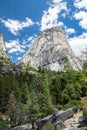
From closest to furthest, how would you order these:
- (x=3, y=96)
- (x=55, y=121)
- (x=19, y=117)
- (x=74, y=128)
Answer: (x=74, y=128) < (x=55, y=121) < (x=19, y=117) < (x=3, y=96)

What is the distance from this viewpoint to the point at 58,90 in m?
105

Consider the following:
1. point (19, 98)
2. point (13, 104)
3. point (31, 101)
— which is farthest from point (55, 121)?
point (19, 98)

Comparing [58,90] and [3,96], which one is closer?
[58,90]

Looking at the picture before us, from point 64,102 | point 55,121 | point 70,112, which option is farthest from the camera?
point 64,102

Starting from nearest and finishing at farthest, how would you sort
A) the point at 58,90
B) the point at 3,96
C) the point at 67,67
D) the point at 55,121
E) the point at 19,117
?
the point at 55,121, the point at 19,117, the point at 58,90, the point at 3,96, the point at 67,67

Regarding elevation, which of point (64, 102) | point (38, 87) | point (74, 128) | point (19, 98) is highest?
point (38, 87)

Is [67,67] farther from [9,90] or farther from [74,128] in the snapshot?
[74,128]

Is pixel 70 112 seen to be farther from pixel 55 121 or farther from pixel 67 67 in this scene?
pixel 67 67

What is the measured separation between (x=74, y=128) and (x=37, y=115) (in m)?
23.2

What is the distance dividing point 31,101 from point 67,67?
40.9 metres

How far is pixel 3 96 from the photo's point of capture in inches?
4451

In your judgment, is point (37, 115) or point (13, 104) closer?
point (37, 115)

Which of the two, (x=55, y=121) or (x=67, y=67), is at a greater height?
(x=67, y=67)

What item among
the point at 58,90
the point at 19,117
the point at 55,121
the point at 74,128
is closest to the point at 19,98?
the point at 58,90
